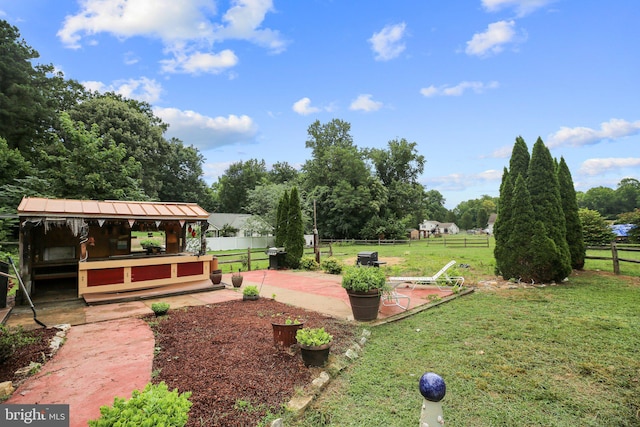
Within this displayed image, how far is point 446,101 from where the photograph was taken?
12.4 metres

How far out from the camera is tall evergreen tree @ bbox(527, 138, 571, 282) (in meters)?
9.17

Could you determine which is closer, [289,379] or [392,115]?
[289,379]

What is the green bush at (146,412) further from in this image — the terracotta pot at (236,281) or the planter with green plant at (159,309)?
the terracotta pot at (236,281)

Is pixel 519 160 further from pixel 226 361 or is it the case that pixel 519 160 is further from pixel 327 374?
pixel 226 361

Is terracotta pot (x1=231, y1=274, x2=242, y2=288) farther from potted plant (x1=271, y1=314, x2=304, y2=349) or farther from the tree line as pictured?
the tree line

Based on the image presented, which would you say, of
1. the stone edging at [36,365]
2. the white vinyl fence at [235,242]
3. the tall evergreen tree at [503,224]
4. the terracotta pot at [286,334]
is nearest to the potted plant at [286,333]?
the terracotta pot at [286,334]

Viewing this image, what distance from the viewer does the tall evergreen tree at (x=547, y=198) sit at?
30.1 feet

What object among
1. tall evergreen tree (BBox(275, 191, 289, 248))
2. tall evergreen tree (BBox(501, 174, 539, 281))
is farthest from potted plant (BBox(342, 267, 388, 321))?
tall evergreen tree (BBox(275, 191, 289, 248))

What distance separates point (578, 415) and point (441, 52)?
10855mm

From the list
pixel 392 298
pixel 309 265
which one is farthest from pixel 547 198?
pixel 309 265

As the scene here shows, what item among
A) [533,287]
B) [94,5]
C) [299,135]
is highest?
[299,135]

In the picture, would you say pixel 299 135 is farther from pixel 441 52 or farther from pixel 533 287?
pixel 533 287

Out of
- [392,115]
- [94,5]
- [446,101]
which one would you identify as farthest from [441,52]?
[94,5]

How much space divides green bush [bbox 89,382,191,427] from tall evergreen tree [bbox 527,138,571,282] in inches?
406
